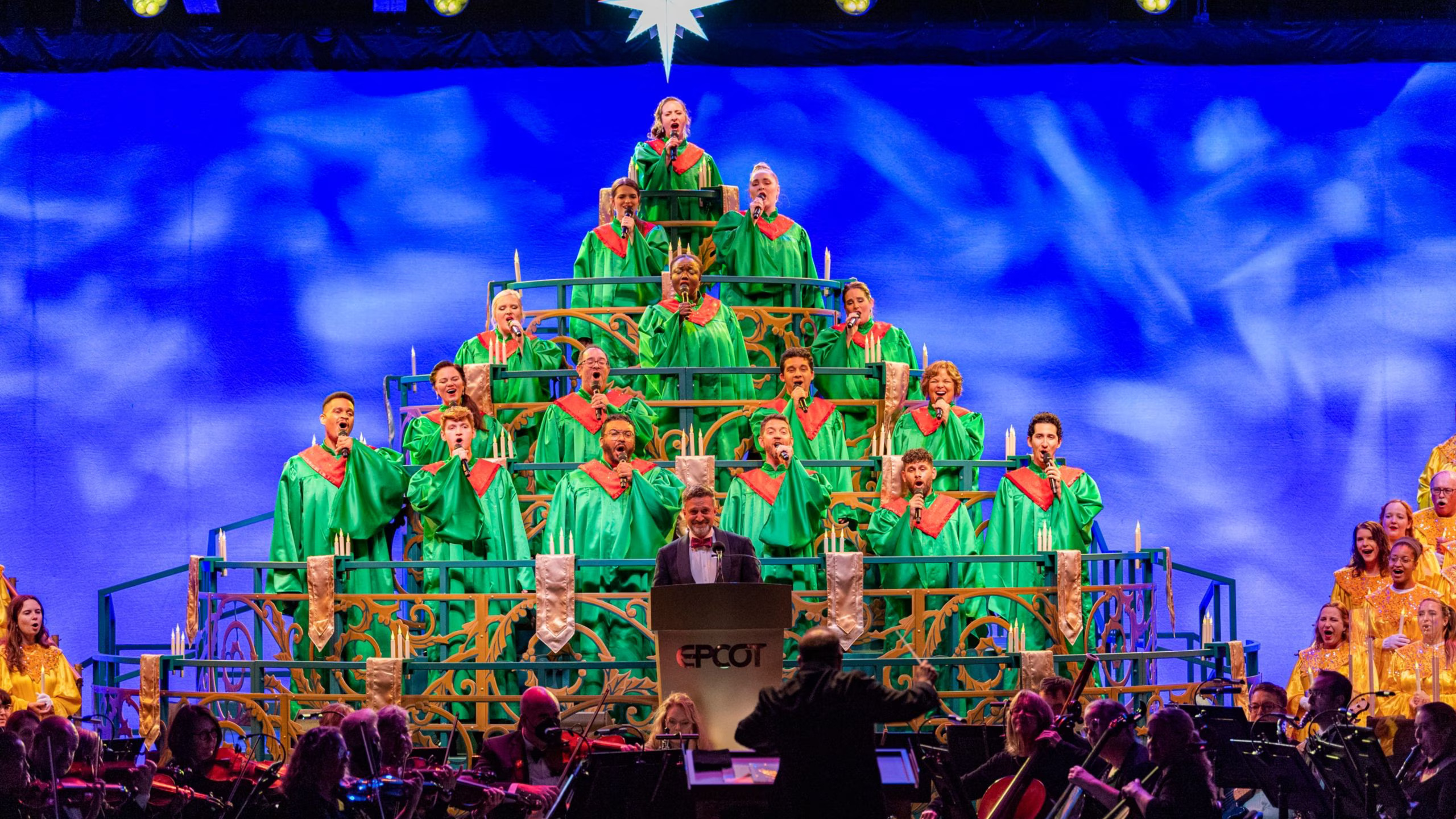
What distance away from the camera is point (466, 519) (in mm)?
12195

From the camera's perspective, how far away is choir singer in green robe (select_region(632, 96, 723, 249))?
16.8m

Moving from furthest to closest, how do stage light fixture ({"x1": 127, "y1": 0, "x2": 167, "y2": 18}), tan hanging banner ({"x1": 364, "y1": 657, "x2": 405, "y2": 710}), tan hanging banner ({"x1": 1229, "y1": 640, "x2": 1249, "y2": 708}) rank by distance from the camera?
stage light fixture ({"x1": 127, "y1": 0, "x2": 167, "y2": 18}), tan hanging banner ({"x1": 1229, "y1": 640, "x2": 1249, "y2": 708}), tan hanging banner ({"x1": 364, "y1": 657, "x2": 405, "y2": 710})

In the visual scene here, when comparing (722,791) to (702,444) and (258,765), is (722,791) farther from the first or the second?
(702,444)

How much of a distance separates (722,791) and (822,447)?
21.7 feet

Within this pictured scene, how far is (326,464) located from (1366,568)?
657 cm

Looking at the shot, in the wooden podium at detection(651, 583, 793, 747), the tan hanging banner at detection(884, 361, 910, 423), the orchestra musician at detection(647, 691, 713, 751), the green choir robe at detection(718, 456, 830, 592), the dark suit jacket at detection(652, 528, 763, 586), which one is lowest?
the orchestra musician at detection(647, 691, 713, 751)

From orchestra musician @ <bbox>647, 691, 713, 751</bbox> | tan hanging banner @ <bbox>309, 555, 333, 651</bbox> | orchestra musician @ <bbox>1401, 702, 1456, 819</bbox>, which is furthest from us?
tan hanging banner @ <bbox>309, 555, 333, 651</bbox>

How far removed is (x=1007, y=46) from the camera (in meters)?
18.1

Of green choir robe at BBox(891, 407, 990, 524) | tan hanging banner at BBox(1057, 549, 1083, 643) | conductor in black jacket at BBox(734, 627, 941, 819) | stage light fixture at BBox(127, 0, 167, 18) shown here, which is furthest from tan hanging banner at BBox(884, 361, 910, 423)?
stage light fixture at BBox(127, 0, 167, 18)

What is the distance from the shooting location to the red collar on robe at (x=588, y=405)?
520 inches

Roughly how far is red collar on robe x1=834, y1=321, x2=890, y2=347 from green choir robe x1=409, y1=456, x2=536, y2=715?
315cm

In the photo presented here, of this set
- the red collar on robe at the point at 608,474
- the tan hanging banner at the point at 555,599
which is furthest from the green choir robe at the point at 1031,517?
the tan hanging banner at the point at 555,599

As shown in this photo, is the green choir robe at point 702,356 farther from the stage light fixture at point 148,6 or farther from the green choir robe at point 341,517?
the stage light fixture at point 148,6

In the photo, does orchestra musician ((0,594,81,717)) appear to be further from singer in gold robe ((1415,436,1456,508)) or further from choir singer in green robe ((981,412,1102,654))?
singer in gold robe ((1415,436,1456,508))
